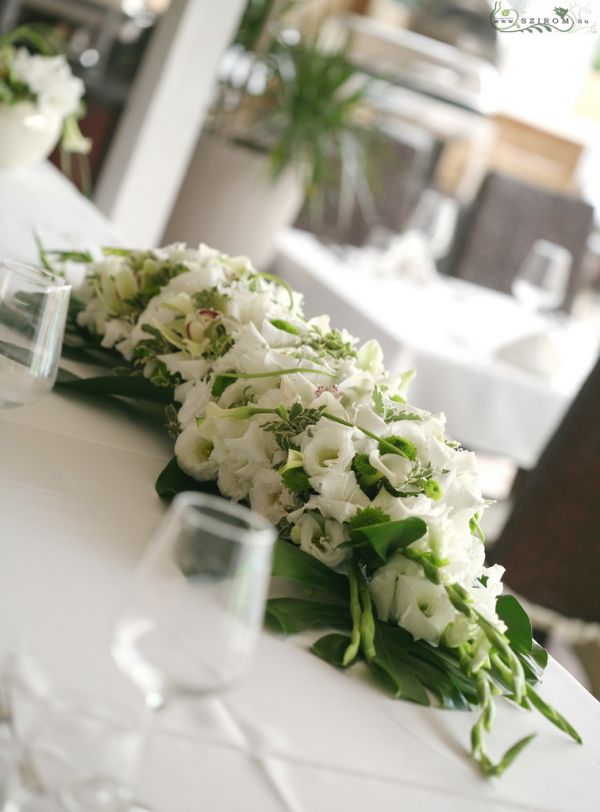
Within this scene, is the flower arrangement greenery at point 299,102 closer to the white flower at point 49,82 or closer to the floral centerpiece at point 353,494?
the white flower at point 49,82

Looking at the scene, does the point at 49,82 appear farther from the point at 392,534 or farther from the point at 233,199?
the point at 233,199

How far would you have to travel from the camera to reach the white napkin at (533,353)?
2500 millimetres

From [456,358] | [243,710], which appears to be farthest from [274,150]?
[243,710]

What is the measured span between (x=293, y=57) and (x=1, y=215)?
240 centimetres

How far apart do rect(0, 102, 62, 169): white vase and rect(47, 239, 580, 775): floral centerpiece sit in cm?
106

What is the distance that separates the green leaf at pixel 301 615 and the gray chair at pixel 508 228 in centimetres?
327

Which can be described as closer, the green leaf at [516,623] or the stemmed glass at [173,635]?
the stemmed glass at [173,635]

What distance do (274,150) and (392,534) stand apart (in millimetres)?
3152

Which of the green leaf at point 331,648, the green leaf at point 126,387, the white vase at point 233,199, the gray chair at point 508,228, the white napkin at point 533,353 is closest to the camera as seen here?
the green leaf at point 331,648

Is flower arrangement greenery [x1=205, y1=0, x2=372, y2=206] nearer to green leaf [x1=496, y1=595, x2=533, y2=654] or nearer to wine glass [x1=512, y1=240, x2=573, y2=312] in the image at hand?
wine glass [x1=512, y1=240, x2=573, y2=312]

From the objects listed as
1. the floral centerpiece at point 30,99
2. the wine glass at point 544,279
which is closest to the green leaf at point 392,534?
the floral centerpiece at point 30,99

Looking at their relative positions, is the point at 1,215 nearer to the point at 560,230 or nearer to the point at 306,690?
the point at 306,690

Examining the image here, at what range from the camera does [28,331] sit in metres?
0.81

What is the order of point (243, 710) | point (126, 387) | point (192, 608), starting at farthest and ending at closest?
point (126, 387)
point (243, 710)
point (192, 608)
